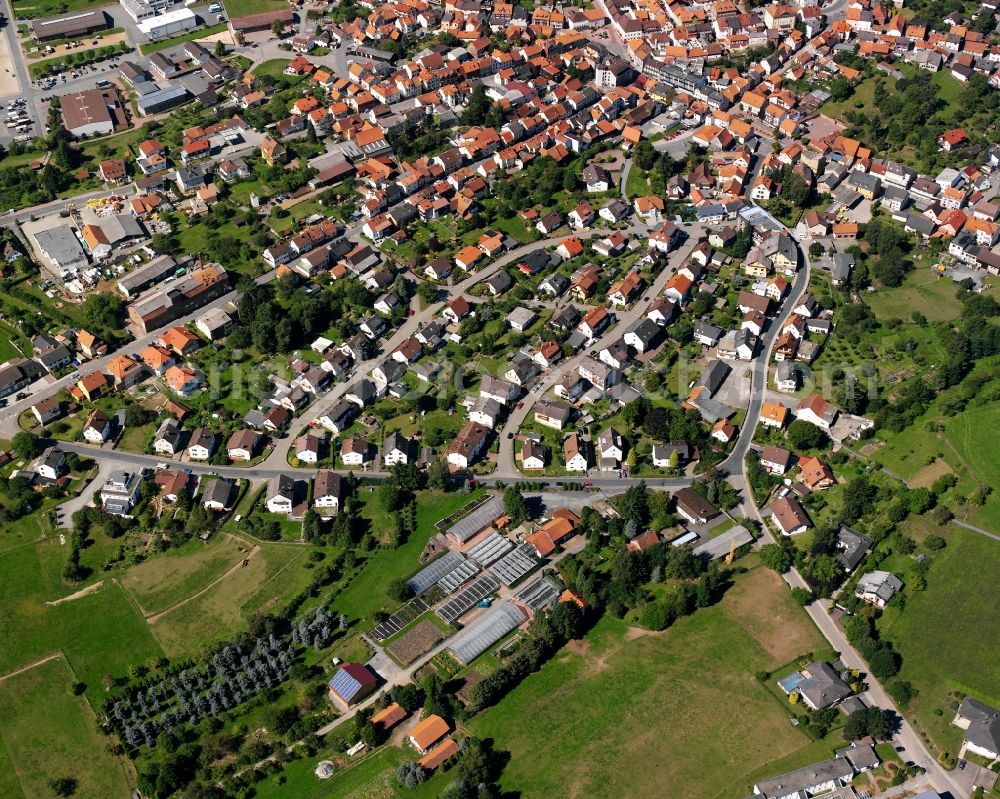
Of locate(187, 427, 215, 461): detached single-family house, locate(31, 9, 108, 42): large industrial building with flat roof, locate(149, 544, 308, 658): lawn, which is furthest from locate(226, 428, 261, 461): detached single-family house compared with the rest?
locate(31, 9, 108, 42): large industrial building with flat roof

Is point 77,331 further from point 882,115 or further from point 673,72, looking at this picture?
point 882,115

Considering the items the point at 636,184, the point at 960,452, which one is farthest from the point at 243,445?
the point at 960,452

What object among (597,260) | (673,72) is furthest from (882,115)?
(597,260)

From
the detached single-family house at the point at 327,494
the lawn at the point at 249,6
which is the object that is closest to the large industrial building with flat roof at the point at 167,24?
the lawn at the point at 249,6

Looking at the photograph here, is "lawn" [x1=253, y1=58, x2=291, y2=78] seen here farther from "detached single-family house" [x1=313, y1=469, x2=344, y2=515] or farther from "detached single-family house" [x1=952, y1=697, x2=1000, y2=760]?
"detached single-family house" [x1=952, y1=697, x2=1000, y2=760]

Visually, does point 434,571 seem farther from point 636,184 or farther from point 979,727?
point 636,184

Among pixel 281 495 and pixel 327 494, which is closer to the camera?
pixel 281 495

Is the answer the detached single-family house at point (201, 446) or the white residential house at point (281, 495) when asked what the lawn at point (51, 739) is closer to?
the white residential house at point (281, 495)
